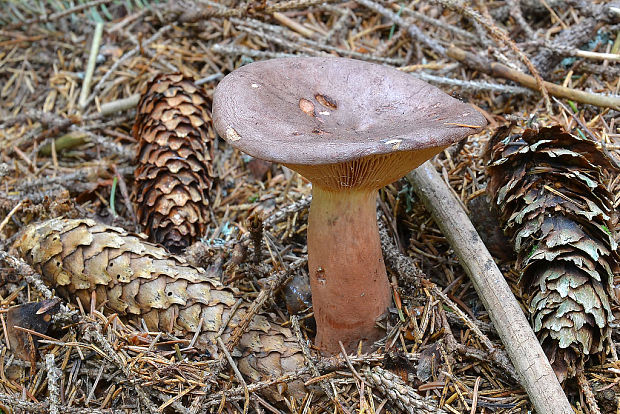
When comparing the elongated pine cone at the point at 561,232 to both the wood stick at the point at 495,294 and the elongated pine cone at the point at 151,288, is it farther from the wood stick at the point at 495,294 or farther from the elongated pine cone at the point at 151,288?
the elongated pine cone at the point at 151,288

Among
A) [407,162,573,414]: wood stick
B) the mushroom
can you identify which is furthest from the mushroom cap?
[407,162,573,414]: wood stick

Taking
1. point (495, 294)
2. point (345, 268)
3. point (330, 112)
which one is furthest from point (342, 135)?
point (495, 294)

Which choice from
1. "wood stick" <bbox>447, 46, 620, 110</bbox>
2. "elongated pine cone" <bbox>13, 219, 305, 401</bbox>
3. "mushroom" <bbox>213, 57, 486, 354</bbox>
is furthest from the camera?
"wood stick" <bbox>447, 46, 620, 110</bbox>

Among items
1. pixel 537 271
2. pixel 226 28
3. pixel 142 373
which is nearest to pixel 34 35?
pixel 226 28

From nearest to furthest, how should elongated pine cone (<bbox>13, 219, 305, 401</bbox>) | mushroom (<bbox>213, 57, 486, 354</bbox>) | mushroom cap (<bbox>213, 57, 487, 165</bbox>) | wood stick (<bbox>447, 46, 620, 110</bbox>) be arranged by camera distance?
mushroom cap (<bbox>213, 57, 487, 165</bbox>) → mushroom (<bbox>213, 57, 486, 354</bbox>) → elongated pine cone (<bbox>13, 219, 305, 401</bbox>) → wood stick (<bbox>447, 46, 620, 110</bbox>)

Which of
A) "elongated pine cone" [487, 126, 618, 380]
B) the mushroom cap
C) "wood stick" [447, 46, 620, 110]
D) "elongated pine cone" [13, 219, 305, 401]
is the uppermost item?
the mushroom cap

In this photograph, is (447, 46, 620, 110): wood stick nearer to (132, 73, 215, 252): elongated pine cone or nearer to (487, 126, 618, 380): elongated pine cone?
(487, 126, 618, 380): elongated pine cone

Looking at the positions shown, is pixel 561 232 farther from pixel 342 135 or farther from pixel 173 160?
pixel 173 160
